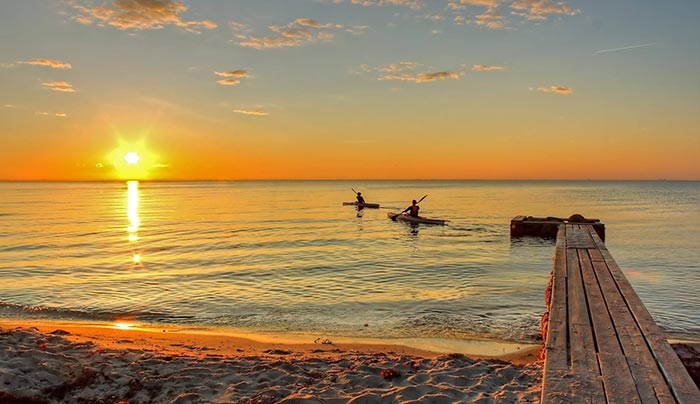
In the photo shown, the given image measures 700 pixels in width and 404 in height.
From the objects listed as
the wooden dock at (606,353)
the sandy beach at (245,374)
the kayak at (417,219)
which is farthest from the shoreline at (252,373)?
the kayak at (417,219)

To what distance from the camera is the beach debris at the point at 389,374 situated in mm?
7539

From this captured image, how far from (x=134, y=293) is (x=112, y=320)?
2.94 metres

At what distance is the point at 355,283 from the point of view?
17.0m

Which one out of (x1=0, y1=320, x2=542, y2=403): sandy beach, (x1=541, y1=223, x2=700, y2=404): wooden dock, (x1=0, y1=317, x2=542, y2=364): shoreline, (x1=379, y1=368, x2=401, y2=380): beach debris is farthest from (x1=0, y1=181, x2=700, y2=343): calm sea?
(x1=379, y1=368, x2=401, y2=380): beach debris

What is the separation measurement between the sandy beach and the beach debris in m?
0.02

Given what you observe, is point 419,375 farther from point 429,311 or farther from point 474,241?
point 474,241

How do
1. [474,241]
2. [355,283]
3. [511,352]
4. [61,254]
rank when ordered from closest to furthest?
[511,352]
[355,283]
[61,254]
[474,241]

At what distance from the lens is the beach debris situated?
7.54 metres

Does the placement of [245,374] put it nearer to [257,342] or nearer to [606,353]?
[257,342]

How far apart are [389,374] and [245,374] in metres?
2.30

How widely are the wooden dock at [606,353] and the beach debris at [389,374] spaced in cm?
246

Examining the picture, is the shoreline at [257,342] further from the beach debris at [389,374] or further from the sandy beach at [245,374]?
the beach debris at [389,374]

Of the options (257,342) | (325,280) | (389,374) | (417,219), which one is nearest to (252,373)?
(389,374)

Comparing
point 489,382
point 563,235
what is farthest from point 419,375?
point 563,235
